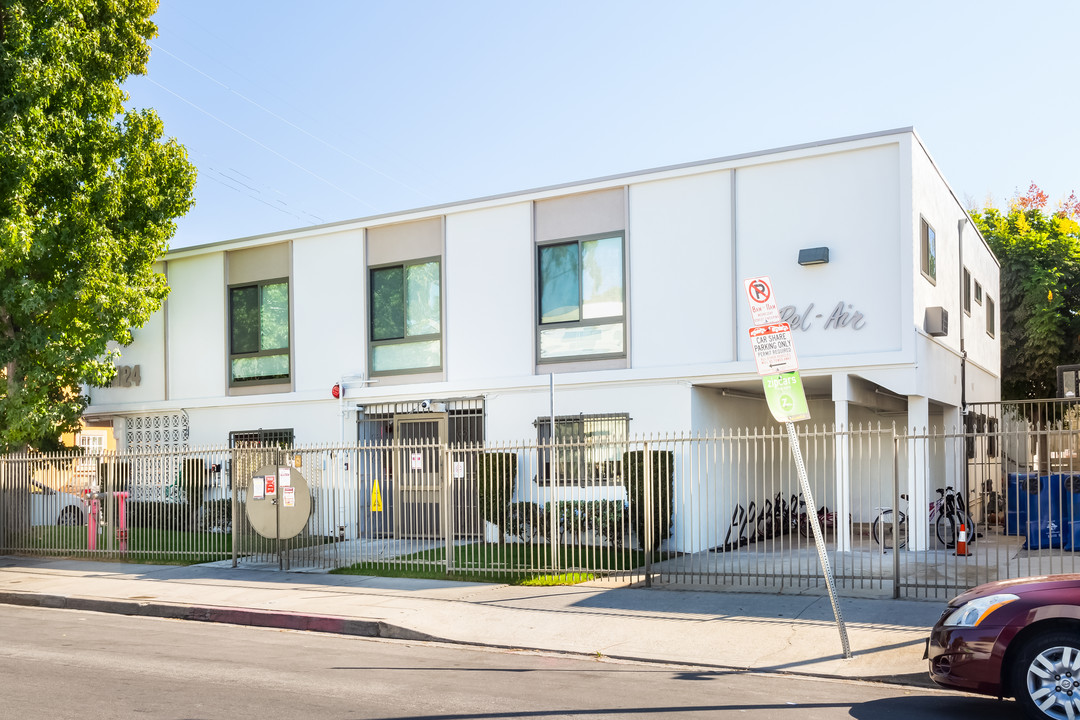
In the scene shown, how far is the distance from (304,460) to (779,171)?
889 cm

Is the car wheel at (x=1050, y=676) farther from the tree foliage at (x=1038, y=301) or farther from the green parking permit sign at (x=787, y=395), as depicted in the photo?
the tree foliage at (x=1038, y=301)

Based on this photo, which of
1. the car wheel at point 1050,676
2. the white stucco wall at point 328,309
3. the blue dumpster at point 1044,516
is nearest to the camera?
the car wheel at point 1050,676

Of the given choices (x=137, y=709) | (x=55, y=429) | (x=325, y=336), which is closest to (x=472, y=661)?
(x=137, y=709)

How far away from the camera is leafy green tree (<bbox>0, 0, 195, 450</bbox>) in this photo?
16031mm

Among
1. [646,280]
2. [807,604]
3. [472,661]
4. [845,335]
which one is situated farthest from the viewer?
[646,280]

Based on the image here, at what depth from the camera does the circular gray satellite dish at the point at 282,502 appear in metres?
15.1

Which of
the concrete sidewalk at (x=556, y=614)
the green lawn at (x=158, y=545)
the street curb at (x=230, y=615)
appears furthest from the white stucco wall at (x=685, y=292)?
the street curb at (x=230, y=615)

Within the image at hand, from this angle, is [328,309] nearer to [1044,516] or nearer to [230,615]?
[230,615]

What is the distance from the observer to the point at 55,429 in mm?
19391

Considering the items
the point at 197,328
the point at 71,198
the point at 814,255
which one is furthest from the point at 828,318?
the point at 197,328

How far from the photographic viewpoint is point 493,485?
1677cm

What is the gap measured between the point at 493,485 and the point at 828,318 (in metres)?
6.06

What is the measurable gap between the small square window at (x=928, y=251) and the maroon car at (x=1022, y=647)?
985 cm

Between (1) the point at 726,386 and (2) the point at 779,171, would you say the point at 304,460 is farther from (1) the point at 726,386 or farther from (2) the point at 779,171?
(2) the point at 779,171
